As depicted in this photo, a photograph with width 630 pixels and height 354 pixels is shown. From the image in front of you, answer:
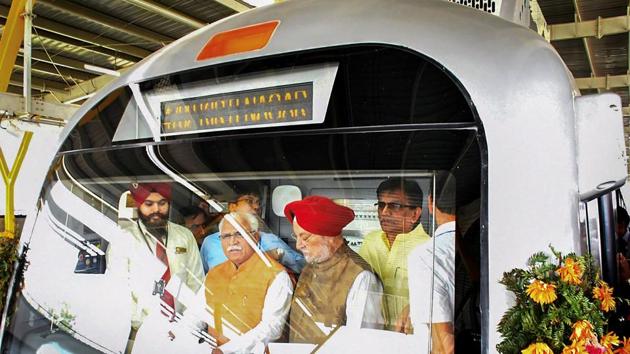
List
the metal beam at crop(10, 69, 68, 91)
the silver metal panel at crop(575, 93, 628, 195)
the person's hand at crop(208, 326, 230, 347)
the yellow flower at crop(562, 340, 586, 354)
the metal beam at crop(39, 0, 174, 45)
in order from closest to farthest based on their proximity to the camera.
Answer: the yellow flower at crop(562, 340, 586, 354), the silver metal panel at crop(575, 93, 628, 195), the person's hand at crop(208, 326, 230, 347), the metal beam at crop(39, 0, 174, 45), the metal beam at crop(10, 69, 68, 91)

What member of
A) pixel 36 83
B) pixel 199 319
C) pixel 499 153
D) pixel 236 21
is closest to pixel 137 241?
pixel 199 319

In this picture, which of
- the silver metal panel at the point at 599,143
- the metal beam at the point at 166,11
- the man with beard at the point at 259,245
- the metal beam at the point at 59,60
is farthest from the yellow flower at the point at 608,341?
the metal beam at the point at 59,60

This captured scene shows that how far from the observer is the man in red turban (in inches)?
75.0

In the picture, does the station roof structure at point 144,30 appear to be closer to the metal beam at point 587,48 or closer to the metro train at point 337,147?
the metal beam at point 587,48

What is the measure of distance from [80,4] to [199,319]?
6878 millimetres

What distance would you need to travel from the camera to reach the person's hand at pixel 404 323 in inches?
70.3

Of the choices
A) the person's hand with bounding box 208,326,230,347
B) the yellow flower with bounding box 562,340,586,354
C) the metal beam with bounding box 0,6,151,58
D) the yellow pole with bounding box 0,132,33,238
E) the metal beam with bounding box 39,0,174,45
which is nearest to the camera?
the yellow flower with bounding box 562,340,586,354

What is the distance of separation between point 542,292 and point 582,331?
5.2 inches

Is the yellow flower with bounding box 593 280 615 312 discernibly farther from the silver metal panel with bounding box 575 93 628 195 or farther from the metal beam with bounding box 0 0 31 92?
the metal beam with bounding box 0 0 31 92

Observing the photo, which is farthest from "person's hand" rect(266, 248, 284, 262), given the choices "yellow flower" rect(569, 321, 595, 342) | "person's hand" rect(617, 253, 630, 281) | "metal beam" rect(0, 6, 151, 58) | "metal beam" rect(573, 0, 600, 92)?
"metal beam" rect(573, 0, 600, 92)

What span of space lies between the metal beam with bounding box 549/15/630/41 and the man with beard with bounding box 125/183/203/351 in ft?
28.1

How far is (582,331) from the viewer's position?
4.75 feet

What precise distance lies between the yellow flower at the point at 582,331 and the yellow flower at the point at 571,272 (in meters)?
0.10

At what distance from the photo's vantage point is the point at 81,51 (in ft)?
33.0
